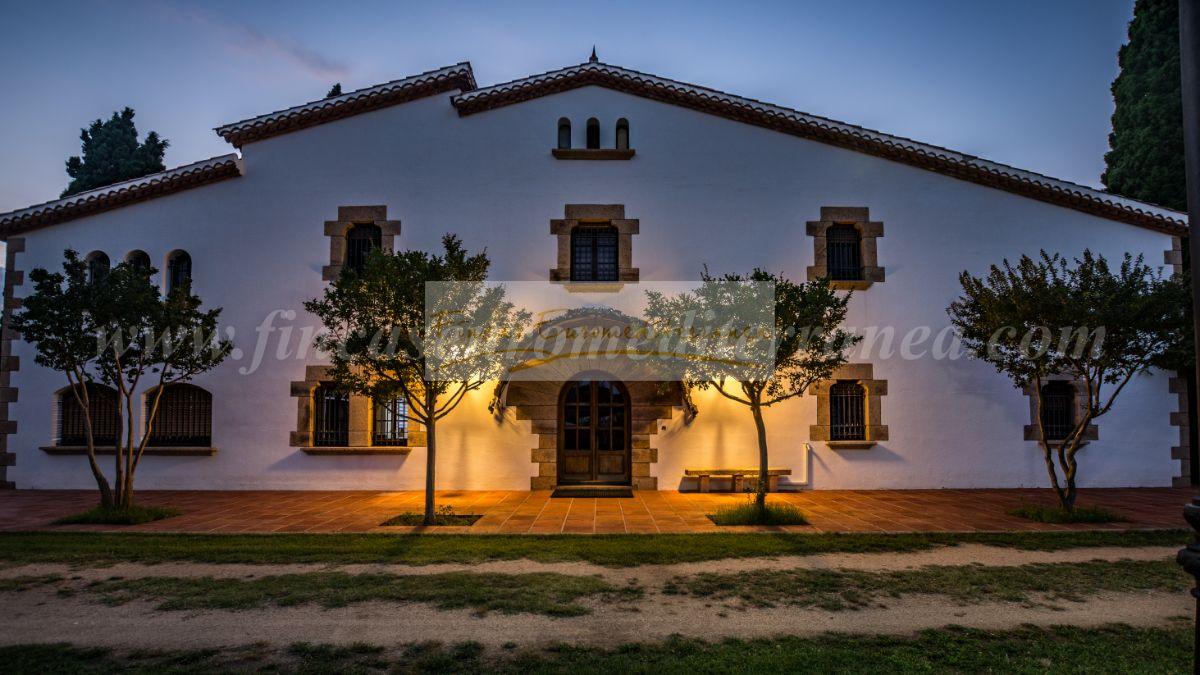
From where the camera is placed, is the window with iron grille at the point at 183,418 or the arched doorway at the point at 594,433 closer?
the arched doorway at the point at 594,433

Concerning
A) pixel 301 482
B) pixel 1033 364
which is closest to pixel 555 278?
pixel 301 482

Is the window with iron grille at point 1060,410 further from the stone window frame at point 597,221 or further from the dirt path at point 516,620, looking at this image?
the stone window frame at point 597,221

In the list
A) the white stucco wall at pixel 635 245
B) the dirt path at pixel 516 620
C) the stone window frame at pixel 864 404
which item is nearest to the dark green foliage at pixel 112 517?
the white stucco wall at pixel 635 245

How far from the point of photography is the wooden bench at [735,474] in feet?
42.2

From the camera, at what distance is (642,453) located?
1306 cm

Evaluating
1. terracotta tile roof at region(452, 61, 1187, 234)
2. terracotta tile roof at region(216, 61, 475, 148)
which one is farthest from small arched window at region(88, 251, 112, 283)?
terracotta tile roof at region(452, 61, 1187, 234)

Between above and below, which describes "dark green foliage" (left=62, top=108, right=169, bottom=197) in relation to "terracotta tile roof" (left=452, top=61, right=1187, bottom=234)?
above

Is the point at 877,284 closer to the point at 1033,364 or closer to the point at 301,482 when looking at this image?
the point at 1033,364

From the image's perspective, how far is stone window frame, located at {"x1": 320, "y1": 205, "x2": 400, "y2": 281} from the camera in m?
13.7

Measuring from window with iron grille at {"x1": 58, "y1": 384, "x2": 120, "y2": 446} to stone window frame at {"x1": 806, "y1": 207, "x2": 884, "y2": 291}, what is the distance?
14791mm

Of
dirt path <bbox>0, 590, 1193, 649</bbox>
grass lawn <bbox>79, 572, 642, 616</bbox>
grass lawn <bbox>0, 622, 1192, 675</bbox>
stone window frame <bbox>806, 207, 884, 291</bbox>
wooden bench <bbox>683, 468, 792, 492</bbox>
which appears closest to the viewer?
grass lawn <bbox>0, 622, 1192, 675</bbox>

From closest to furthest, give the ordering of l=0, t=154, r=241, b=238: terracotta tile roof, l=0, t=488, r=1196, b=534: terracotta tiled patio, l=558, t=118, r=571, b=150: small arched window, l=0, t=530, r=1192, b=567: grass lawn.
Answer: l=0, t=530, r=1192, b=567: grass lawn < l=0, t=488, r=1196, b=534: terracotta tiled patio < l=0, t=154, r=241, b=238: terracotta tile roof < l=558, t=118, r=571, b=150: small arched window

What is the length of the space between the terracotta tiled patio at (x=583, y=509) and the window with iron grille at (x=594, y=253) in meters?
4.59

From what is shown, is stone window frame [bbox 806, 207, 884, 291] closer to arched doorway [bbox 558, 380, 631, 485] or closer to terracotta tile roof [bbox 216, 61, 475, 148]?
arched doorway [bbox 558, 380, 631, 485]
